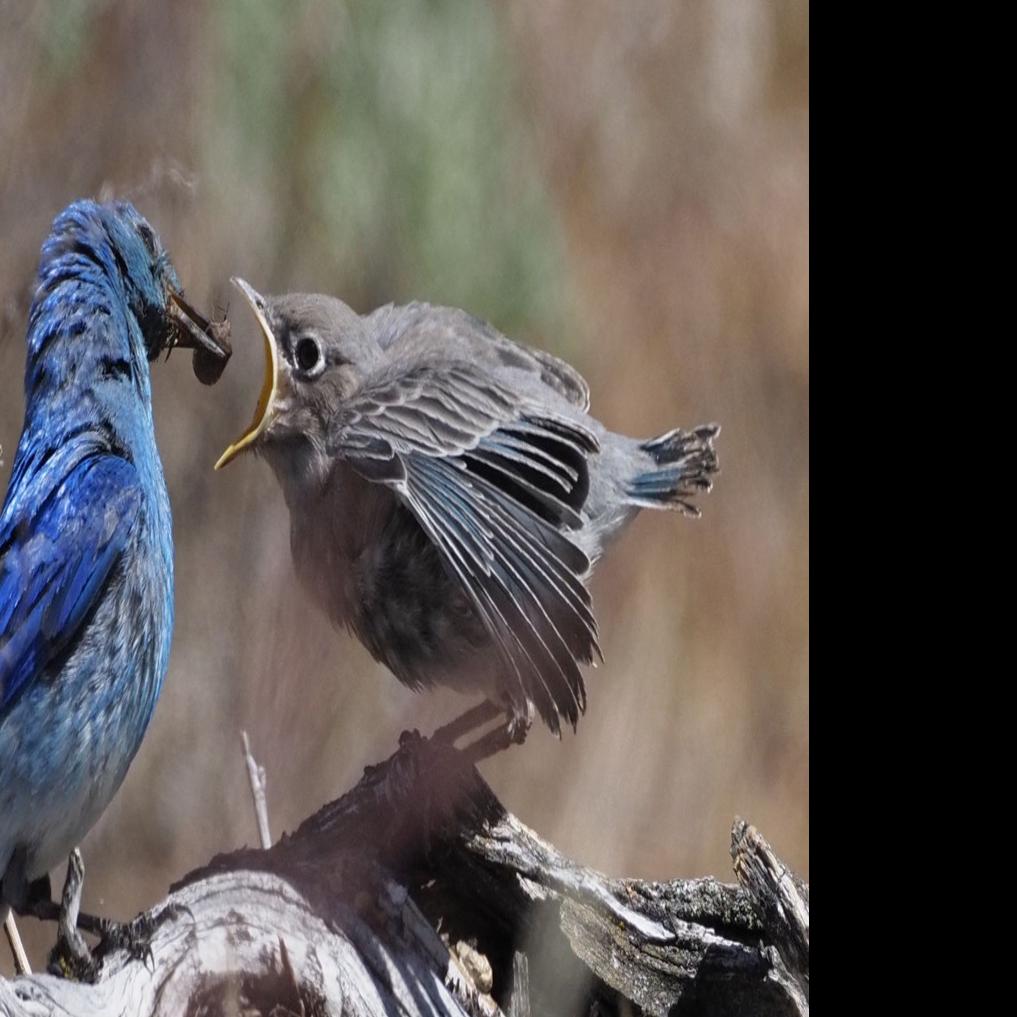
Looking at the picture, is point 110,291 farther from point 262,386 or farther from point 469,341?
point 469,341

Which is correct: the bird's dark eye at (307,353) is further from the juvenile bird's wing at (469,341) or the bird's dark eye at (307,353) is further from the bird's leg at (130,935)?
the bird's leg at (130,935)

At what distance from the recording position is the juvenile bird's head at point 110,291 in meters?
1.36

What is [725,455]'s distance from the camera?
177 cm

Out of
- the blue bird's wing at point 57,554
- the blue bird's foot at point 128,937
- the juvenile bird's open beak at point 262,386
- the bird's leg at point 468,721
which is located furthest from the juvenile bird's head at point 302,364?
the blue bird's foot at point 128,937

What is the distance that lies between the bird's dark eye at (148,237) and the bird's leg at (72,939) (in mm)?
528

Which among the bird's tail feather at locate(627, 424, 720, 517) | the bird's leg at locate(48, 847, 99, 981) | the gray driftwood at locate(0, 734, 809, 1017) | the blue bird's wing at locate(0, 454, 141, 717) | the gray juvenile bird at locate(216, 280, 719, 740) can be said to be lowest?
the bird's leg at locate(48, 847, 99, 981)

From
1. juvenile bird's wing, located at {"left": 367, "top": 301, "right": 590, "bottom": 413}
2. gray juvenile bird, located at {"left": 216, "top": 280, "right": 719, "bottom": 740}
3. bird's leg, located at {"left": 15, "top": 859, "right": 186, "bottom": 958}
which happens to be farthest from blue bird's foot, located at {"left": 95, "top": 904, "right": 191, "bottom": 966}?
juvenile bird's wing, located at {"left": 367, "top": 301, "right": 590, "bottom": 413}

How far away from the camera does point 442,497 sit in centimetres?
152

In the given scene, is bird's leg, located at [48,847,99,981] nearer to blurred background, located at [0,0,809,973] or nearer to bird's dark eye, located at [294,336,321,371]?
blurred background, located at [0,0,809,973]

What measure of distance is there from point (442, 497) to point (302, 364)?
185 millimetres

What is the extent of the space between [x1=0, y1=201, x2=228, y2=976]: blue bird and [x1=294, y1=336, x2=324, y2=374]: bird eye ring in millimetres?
78

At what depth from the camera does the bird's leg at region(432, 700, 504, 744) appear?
1596mm
